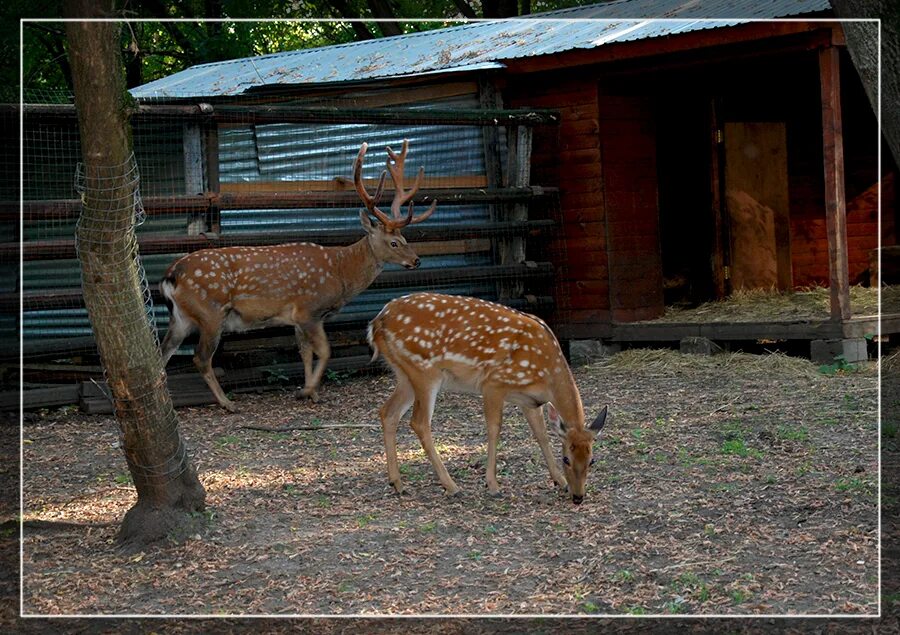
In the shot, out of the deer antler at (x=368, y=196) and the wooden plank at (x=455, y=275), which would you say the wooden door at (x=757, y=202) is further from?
the deer antler at (x=368, y=196)

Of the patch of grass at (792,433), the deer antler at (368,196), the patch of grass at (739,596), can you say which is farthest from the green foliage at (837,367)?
the patch of grass at (739,596)

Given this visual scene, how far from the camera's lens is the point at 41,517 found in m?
5.47

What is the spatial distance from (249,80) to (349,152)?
201 cm

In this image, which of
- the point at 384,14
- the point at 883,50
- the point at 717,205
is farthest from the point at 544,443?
the point at 384,14

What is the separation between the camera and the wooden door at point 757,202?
38.4 feet

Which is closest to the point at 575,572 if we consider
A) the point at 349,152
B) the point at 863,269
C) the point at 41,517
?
the point at 41,517

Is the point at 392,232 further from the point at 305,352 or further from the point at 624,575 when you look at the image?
the point at 624,575

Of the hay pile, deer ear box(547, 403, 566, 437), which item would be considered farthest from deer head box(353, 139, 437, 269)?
deer ear box(547, 403, 566, 437)

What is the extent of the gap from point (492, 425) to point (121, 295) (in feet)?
5.92

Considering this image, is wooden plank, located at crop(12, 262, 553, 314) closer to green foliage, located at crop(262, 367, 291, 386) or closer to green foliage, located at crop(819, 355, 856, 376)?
green foliage, located at crop(262, 367, 291, 386)

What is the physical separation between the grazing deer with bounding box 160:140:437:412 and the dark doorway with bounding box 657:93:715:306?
373cm

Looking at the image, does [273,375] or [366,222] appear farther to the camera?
[273,375]

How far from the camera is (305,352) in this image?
8758mm

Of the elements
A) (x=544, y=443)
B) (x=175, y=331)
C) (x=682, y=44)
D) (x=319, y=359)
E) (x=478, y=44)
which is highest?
(x=478, y=44)
